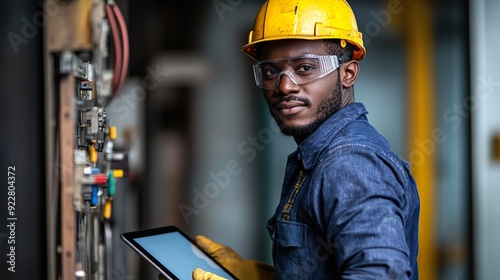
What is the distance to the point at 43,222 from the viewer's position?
1.87 m

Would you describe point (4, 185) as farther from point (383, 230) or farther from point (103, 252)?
point (383, 230)

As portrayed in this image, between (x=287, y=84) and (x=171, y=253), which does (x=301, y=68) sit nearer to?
(x=287, y=84)

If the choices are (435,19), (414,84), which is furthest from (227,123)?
(435,19)

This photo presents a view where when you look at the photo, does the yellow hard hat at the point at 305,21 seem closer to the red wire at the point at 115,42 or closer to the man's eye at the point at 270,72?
the man's eye at the point at 270,72

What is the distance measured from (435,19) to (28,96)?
9.19 ft

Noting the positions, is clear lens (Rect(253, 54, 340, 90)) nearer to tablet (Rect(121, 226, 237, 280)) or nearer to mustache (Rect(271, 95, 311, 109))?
mustache (Rect(271, 95, 311, 109))

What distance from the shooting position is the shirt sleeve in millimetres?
1304

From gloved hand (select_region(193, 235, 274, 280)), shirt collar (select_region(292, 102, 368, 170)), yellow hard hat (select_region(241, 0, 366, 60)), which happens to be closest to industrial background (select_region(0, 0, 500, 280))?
gloved hand (select_region(193, 235, 274, 280))

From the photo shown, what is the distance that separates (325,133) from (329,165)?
21 centimetres

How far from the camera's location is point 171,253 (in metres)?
1.86

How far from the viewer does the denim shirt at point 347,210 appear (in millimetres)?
1317

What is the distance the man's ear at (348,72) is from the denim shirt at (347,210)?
0.13 m

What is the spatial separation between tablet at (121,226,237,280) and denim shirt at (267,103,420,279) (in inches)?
11.7

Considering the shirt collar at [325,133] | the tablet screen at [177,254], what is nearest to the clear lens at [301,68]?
the shirt collar at [325,133]
